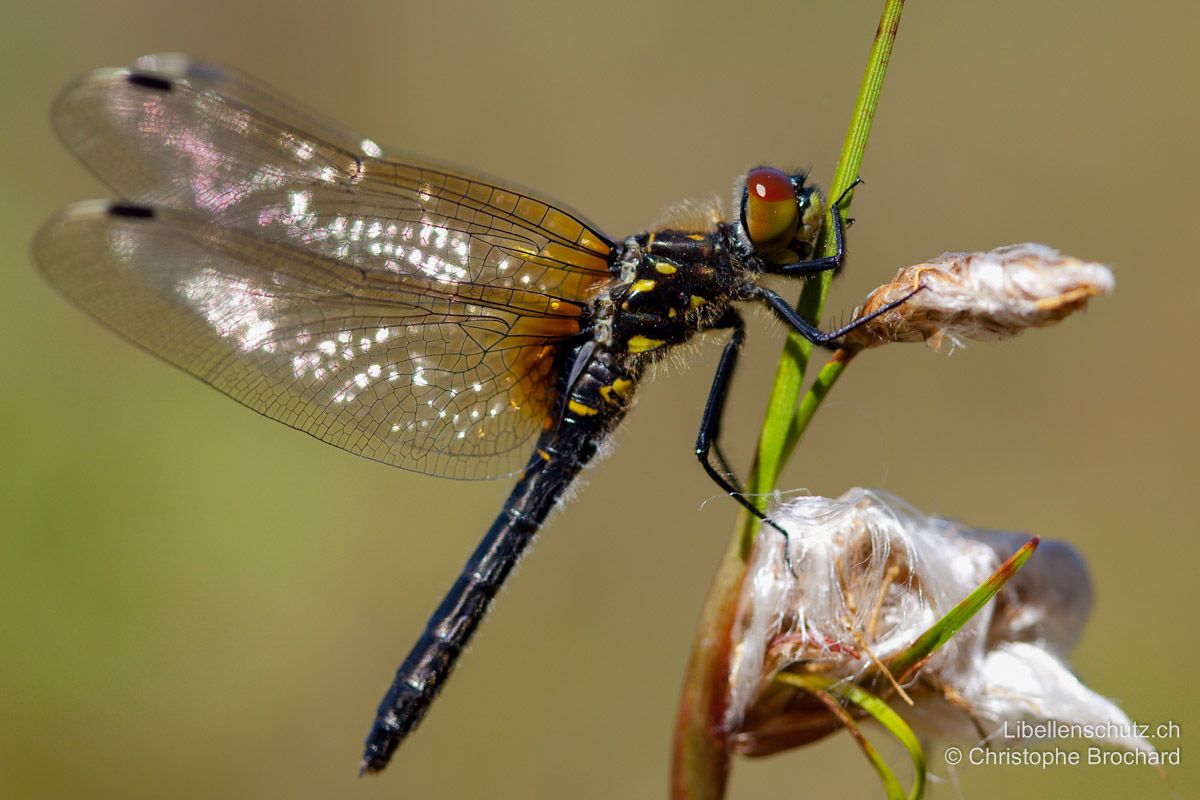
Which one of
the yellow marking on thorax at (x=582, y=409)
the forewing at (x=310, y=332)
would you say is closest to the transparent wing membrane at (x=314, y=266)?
the forewing at (x=310, y=332)

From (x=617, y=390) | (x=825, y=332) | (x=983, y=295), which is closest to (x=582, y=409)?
(x=617, y=390)

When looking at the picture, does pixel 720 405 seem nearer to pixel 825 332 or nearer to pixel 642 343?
pixel 642 343

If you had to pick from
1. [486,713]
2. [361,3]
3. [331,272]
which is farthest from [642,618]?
[361,3]

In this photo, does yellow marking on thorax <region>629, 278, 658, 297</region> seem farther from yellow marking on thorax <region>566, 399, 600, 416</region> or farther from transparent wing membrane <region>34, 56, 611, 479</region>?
yellow marking on thorax <region>566, 399, 600, 416</region>

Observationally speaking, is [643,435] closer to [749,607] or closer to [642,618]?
[642,618]

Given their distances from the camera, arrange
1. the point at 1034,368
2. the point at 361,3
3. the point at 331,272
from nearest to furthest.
→ the point at 331,272 < the point at 1034,368 < the point at 361,3
